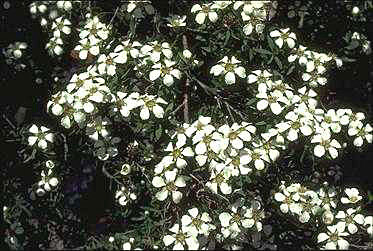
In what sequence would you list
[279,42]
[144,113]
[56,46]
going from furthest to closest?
[56,46], [279,42], [144,113]

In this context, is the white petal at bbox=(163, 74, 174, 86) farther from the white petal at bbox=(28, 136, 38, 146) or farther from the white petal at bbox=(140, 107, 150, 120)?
the white petal at bbox=(28, 136, 38, 146)

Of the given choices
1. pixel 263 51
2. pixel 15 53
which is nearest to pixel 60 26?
pixel 15 53

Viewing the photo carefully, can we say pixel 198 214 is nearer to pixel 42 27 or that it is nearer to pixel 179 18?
pixel 179 18

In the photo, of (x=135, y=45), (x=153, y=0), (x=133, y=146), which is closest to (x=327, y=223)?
(x=133, y=146)

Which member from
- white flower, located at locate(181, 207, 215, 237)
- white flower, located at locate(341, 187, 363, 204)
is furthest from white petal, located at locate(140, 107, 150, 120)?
white flower, located at locate(341, 187, 363, 204)

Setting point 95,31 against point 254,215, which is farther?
point 95,31

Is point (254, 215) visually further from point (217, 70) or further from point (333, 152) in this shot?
point (217, 70)
